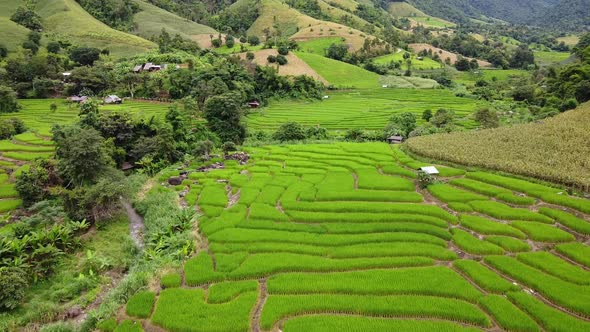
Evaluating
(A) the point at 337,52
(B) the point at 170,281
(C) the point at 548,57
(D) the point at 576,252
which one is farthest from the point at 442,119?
(C) the point at 548,57

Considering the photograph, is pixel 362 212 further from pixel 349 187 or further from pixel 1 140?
pixel 1 140

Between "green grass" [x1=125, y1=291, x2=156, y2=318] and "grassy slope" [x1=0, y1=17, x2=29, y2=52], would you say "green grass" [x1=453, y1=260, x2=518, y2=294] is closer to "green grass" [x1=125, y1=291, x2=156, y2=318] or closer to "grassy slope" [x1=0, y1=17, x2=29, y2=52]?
"green grass" [x1=125, y1=291, x2=156, y2=318]

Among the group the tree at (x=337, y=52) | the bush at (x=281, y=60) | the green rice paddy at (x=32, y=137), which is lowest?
the green rice paddy at (x=32, y=137)

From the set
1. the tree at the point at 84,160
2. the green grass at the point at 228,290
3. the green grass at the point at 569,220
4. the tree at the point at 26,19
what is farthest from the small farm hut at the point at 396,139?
the tree at the point at 26,19

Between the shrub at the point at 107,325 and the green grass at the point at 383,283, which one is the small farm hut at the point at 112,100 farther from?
the green grass at the point at 383,283

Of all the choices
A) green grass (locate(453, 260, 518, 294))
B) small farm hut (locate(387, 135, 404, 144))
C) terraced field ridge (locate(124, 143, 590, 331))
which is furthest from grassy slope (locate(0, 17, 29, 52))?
green grass (locate(453, 260, 518, 294))
